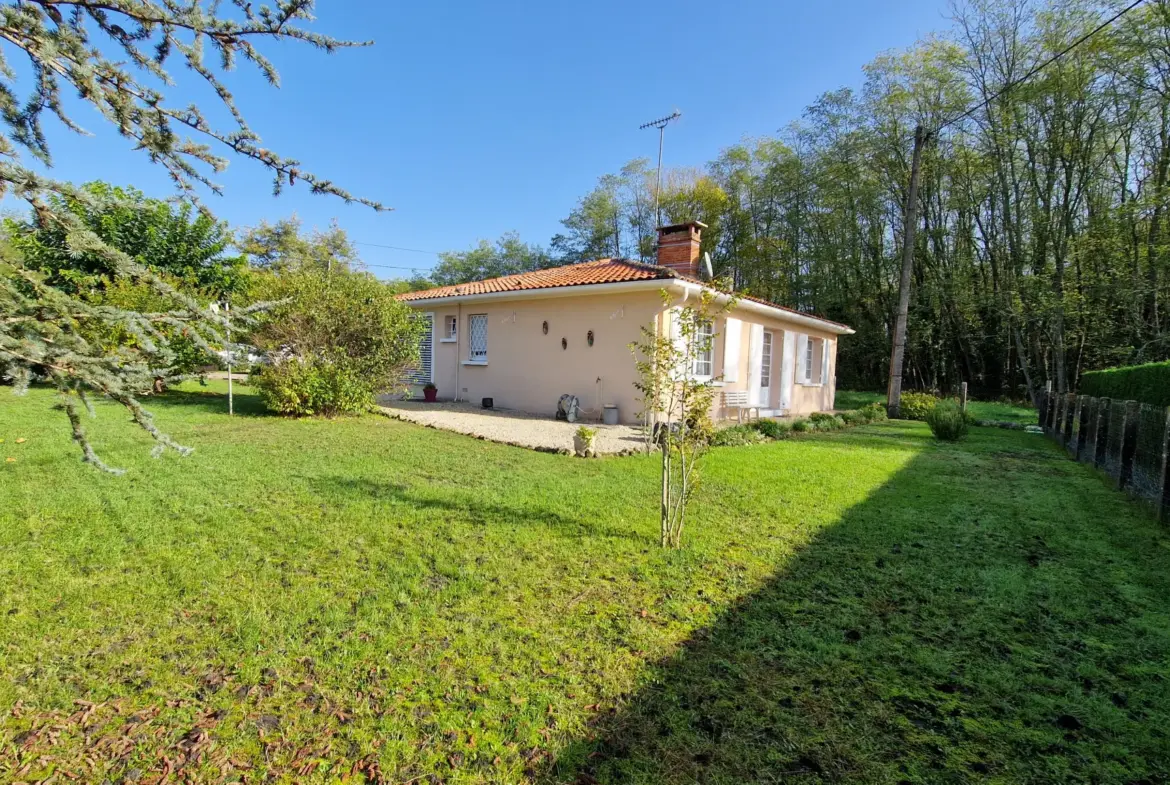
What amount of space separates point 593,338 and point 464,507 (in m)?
6.66

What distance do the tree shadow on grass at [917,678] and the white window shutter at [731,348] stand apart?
7038mm

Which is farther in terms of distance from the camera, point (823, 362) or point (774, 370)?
point (823, 362)

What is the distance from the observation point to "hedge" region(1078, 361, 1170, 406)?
21.5ft

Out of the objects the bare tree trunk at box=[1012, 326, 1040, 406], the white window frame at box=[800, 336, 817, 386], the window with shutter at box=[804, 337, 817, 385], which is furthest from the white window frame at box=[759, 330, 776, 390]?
the bare tree trunk at box=[1012, 326, 1040, 406]

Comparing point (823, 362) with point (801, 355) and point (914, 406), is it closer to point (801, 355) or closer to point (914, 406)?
point (801, 355)

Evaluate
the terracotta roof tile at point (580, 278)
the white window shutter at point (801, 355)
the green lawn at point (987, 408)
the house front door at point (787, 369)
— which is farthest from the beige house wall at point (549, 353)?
the green lawn at point (987, 408)

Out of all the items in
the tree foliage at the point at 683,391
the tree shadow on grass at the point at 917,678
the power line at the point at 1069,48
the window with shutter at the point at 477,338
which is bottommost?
the tree shadow on grass at the point at 917,678

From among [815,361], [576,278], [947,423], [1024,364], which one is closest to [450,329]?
[576,278]

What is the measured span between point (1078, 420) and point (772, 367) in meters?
6.19

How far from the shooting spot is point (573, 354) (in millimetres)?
11188

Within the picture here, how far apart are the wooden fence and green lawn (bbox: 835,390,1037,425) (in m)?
6.51

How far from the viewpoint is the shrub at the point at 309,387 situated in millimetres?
9320

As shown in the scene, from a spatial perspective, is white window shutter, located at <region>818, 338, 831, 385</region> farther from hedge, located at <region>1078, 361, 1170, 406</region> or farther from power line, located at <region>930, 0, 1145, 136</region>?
hedge, located at <region>1078, 361, 1170, 406</region>

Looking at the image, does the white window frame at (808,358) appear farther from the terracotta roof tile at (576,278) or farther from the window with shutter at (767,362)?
the terracotta roof tile at (576,278)
